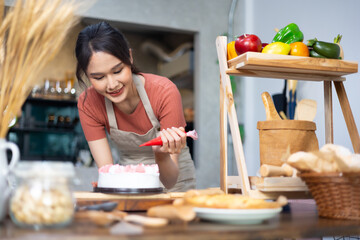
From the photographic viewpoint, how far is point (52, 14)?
0.82 meters

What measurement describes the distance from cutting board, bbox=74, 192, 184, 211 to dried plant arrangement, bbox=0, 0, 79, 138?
338 millimetres

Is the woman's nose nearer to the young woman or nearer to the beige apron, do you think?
the young woman

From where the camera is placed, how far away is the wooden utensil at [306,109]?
4.31ft

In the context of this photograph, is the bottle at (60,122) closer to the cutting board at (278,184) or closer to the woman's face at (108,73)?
the woman's face at (108,73)

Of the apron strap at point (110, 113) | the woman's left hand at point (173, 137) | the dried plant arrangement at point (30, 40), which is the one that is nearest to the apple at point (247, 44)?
the woman's left hand at point (173, 137)

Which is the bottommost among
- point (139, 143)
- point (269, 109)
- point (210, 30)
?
point (139, 143)

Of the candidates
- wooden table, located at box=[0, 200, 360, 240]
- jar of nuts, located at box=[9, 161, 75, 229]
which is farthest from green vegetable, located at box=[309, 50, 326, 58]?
jar of nuts, located at box=[9, 161, 75, 229]

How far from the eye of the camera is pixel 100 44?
5.46 feet

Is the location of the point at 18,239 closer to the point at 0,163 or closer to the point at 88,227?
the point at 88,227

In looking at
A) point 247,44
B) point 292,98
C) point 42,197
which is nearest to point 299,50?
point 247,44

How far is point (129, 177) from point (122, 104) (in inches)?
32.0

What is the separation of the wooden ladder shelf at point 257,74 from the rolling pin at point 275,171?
20 mm

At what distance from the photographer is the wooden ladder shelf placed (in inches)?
45.8

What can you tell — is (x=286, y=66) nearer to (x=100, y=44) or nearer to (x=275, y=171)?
(x=275, y=171)
